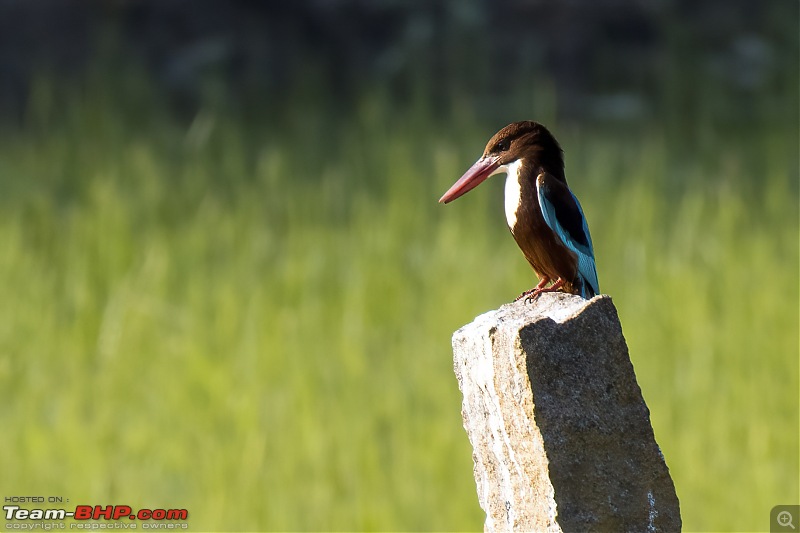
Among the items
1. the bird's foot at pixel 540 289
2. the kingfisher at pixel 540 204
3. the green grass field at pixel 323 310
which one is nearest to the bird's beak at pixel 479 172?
the kingfisher at pixel 540 204

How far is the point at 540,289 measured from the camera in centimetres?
210

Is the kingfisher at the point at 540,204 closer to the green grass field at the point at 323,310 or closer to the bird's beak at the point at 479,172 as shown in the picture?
the bird's beak at the point at 479,172

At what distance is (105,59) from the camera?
7086 mm

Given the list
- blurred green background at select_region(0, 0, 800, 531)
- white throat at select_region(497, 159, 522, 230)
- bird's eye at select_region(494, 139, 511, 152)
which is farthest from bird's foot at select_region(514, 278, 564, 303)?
blurred green background at select_region(0, 0, 800, 531)

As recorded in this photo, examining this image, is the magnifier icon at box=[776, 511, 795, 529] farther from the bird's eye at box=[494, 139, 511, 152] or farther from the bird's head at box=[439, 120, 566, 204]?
the bird's eye at box=[494, 139, 511, 152]

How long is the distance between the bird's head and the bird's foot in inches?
8.0

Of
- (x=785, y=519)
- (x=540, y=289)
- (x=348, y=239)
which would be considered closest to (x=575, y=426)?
(x=540, y=289)

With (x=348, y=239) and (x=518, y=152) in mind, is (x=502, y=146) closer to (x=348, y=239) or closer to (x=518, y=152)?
(x=518, y=152)

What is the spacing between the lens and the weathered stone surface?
1.59 meters

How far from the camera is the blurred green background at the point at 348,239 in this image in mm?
4531

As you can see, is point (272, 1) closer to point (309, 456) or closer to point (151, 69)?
point (151, 69)

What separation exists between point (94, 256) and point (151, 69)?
246 centimetres

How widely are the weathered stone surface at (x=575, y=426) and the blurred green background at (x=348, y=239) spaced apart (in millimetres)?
2730

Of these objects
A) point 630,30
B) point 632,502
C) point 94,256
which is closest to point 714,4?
point 630,30
